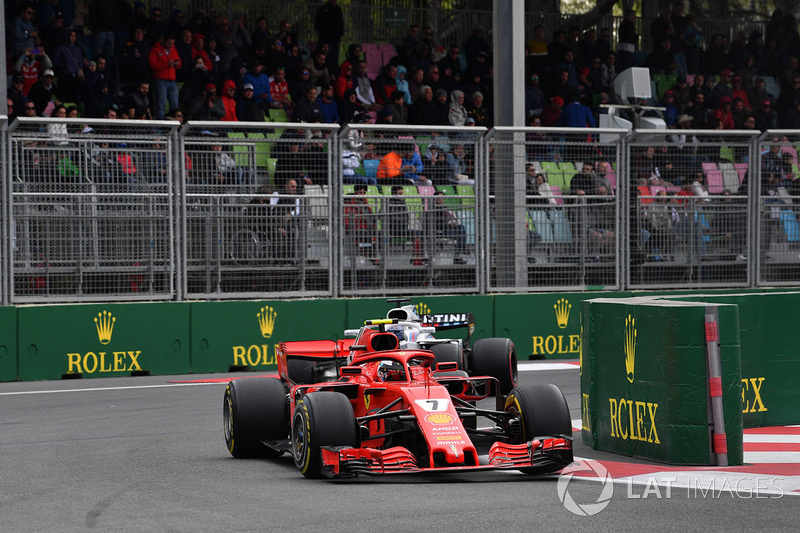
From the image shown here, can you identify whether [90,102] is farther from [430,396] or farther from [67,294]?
[430,396]

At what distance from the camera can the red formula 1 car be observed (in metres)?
7.64

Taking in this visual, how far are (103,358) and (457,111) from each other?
9.75 m

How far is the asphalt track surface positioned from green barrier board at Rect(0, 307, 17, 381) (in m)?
3.82

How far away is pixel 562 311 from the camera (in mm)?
16703

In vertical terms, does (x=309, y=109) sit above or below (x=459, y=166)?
above

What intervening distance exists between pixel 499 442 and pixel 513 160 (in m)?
8.48

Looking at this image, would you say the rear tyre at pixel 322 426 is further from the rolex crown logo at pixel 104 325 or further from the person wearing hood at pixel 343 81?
the person wearing hood at pixel 343 81

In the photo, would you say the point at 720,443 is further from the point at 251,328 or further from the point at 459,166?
the point at 459,166

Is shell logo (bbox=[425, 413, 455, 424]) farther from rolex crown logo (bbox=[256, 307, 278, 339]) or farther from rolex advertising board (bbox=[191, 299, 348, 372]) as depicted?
rolex crown logo (bbox=[256, 307, 278, 339])

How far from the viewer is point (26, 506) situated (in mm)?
7152

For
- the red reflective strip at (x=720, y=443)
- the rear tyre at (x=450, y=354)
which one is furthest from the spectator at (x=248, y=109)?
the red reflective strip at (x=720, y=443)

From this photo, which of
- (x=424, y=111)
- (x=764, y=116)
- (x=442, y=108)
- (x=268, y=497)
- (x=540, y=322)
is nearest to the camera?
(x=268, y=497)

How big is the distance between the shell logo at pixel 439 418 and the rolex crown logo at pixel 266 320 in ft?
25.4

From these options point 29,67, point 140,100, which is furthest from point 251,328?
point 29,67
